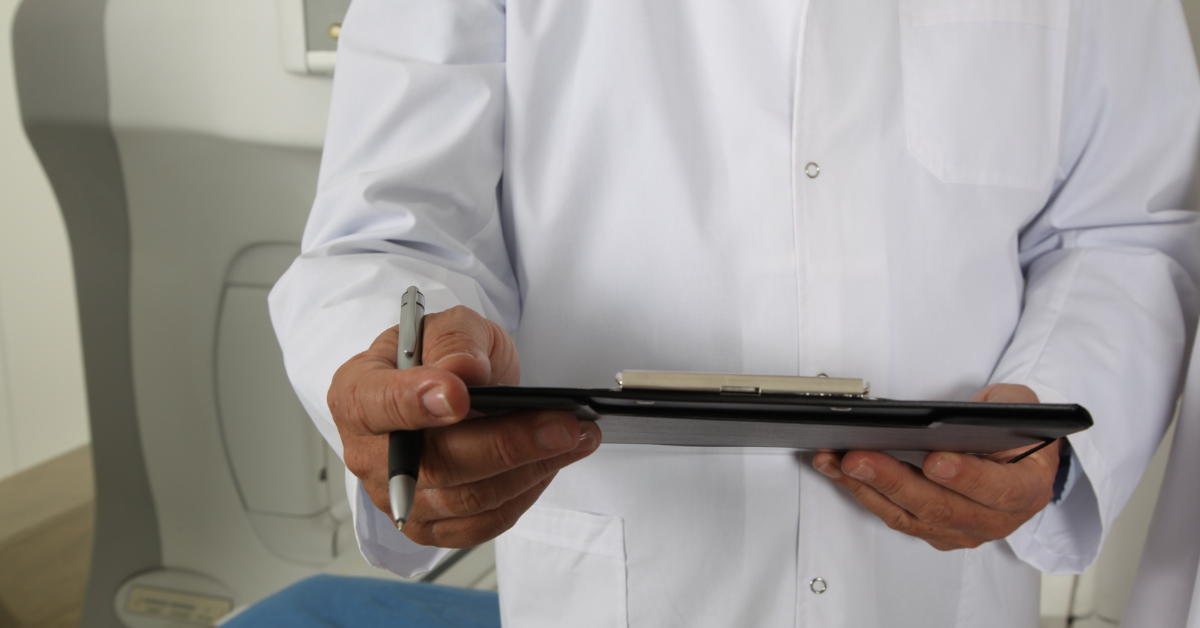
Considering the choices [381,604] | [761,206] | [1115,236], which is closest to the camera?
[761,206]

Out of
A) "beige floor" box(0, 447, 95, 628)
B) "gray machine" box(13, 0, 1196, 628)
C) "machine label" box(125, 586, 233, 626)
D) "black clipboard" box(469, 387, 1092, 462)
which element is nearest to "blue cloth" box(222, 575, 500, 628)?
"gray machine" box(13, 0, 1196, 628)

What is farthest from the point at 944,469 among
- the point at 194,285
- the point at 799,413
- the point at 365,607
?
the point at 194,285

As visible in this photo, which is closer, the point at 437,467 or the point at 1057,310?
the point at 437,467

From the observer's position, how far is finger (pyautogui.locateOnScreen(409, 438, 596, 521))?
16.5 inches

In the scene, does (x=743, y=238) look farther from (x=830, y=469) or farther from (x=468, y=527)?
(x=468, y=527)

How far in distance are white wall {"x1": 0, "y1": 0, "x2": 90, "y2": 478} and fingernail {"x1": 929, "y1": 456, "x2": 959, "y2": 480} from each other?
1264mm

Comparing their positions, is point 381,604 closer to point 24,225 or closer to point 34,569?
point 34,569

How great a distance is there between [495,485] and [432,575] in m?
1.06

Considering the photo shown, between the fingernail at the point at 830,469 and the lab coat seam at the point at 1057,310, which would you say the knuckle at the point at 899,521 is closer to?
the fingernail at the point at 830,469

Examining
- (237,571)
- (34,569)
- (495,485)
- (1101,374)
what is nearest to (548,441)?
(495,485)

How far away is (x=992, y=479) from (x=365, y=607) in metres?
0.88

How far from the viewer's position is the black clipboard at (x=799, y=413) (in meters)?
0.34

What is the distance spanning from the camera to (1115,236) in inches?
28.2

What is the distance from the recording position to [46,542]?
1213 mm
